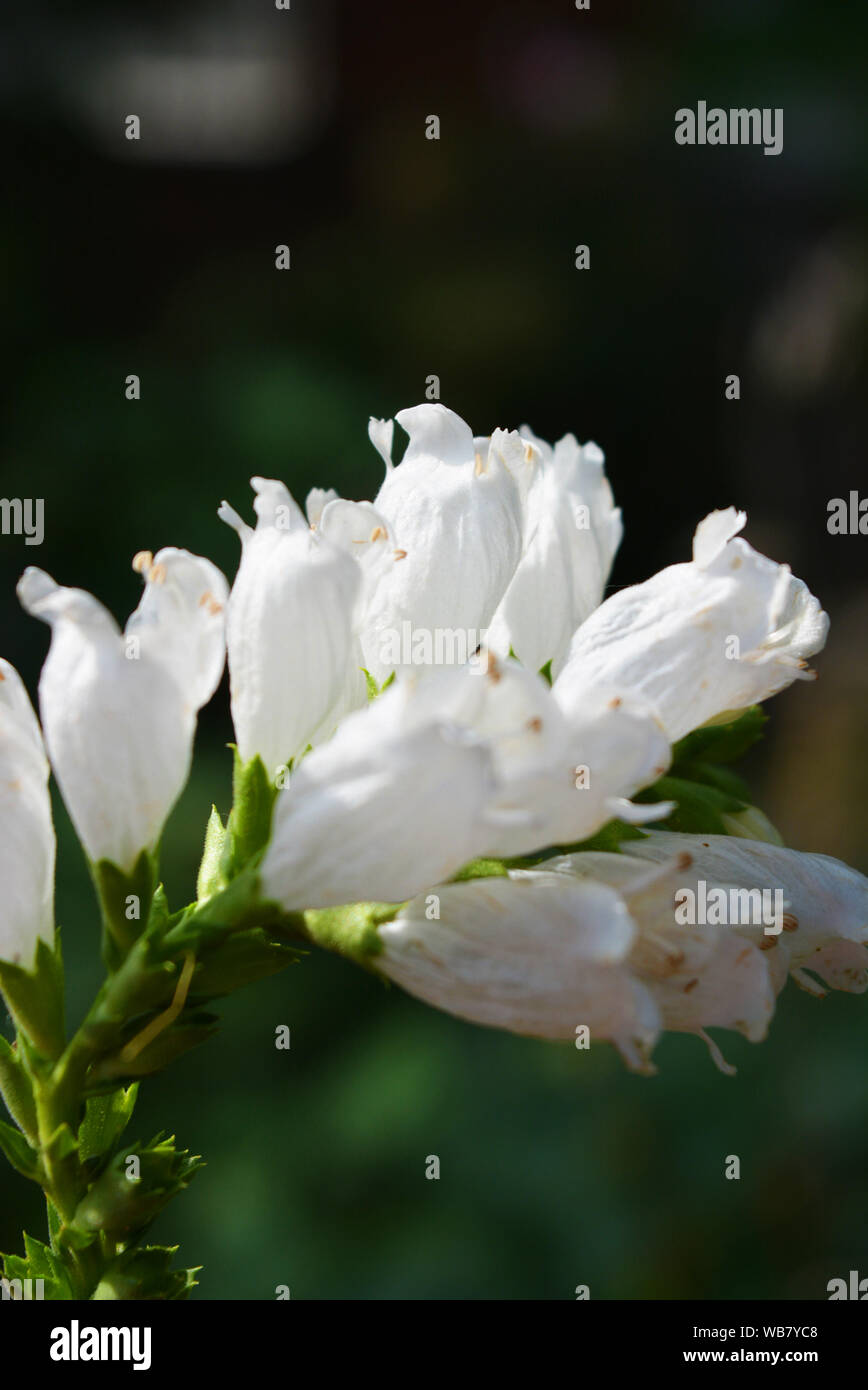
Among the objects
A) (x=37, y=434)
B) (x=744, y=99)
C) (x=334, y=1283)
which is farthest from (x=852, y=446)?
(x=334, y=1283)

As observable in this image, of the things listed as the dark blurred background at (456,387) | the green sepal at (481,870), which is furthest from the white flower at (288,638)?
the dark blurred background at (456,387)

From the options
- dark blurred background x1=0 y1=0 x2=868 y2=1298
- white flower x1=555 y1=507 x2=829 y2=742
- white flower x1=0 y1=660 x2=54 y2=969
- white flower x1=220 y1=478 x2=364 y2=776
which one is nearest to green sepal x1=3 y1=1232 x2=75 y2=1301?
white flower x1=0 y1=660 x2=54 y2=969

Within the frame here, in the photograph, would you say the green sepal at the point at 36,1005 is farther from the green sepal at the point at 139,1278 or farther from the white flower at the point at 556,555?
the white flower at the point at 556,555

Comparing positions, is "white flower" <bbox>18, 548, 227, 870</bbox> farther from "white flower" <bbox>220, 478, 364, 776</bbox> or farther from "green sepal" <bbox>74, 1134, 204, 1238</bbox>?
"green sepal" <bbox>74, 1134, 204, 1238</bbox>

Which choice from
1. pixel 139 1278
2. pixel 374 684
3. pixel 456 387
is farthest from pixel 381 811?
pixel 456 387

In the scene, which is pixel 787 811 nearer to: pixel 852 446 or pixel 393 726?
pixel 852 446

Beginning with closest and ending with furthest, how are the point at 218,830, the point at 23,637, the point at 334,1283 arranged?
the point at 218,830 → the point at 334,1283 → the point at 23,637
